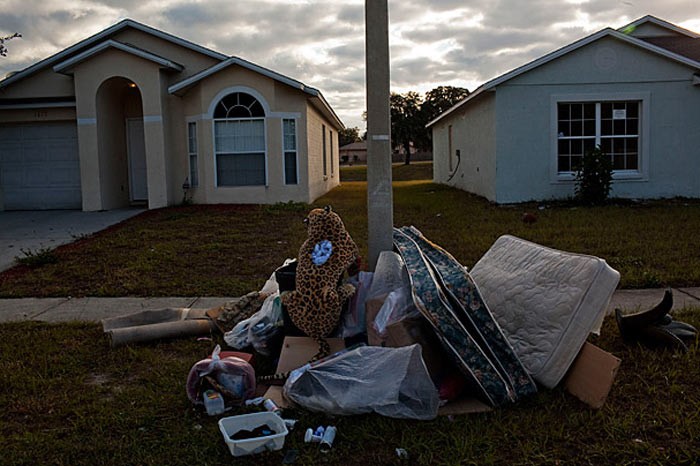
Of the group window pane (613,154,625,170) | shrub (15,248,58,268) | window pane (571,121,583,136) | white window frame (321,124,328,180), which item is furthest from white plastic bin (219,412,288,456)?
white window frame (321,124,328,180)

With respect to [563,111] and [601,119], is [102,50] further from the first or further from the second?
[601,119]

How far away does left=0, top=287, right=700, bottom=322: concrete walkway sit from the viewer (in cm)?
613

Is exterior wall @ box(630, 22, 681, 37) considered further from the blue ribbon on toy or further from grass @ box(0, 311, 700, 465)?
the blue ribbon on toy

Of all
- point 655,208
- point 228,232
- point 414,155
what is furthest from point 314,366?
point 414,155

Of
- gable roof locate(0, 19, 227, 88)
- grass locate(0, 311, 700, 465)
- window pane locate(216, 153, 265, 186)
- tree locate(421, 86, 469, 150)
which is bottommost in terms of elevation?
grass locate(0, 311, 700, 465)

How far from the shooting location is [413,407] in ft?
12.2

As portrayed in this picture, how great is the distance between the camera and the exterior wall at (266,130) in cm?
1622

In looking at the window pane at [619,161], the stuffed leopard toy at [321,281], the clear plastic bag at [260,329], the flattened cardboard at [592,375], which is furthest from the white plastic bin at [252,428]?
the window pane at [619,161]

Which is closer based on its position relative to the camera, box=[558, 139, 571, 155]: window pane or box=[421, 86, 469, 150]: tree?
box=[558, 139, 571, 155]: window pane

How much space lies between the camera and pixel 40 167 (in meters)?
16.9

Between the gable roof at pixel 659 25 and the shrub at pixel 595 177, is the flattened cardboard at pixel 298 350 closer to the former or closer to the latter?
the shrub at pixel 595 177

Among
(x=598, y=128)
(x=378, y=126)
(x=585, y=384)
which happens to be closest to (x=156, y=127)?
(x=598, y=128)

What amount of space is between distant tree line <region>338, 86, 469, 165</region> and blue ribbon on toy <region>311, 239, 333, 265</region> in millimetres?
60178

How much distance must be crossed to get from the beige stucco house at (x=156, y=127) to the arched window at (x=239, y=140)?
26 mm
